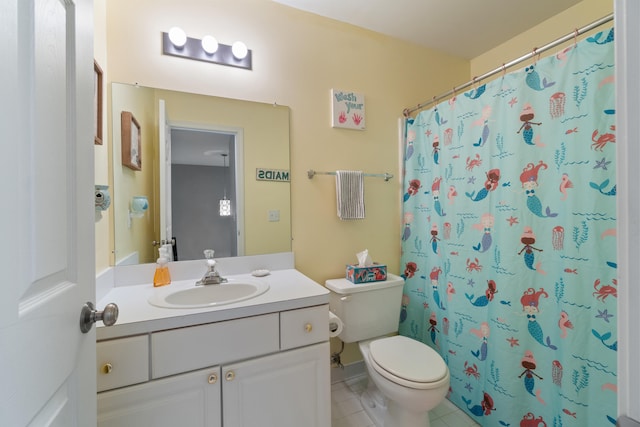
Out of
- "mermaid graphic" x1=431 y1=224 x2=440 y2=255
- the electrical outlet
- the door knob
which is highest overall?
the electrical outlet

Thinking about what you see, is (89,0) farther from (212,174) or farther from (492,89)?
(492,89)

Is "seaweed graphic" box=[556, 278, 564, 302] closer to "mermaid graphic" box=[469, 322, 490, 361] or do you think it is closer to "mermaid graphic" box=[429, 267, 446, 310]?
"mermaid graphic" box=[469, 322, 490, 361]

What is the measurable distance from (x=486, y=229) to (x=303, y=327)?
1.09 m

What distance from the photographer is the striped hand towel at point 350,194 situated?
174 cm

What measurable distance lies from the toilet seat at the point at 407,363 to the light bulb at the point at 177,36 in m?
1.89

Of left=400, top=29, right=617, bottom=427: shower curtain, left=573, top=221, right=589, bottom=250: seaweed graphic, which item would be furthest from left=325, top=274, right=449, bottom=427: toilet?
left=573, top=221, right=589, bottom=250: seaweed graphic

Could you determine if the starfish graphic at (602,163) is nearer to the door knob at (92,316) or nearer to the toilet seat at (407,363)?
the toilet seat at (407,363)

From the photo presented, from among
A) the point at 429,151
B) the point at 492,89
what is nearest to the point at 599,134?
the point at 492,89

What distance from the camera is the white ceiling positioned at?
1.62m

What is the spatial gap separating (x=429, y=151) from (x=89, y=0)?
1.74 m

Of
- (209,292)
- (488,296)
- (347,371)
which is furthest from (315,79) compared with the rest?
(347,371)

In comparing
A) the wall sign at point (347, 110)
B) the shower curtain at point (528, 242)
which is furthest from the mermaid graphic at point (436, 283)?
the wall sign at point (347, 110)

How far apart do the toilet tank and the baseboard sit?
372mm

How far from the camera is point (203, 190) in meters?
1.50
